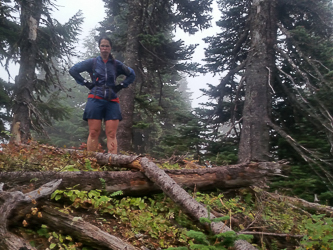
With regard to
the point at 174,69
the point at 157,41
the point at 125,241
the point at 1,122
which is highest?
the point at 157,41

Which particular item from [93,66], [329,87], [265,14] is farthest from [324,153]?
[93,66]

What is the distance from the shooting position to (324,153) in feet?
19.9

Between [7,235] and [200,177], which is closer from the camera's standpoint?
[7,235]

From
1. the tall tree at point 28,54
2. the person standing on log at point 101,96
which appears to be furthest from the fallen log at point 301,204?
the tall tree at point 28,54

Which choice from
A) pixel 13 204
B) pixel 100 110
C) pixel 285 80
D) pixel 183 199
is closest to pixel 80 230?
pixel 13 204

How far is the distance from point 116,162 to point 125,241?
5.88 ft

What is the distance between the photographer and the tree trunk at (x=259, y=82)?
7.29 meters

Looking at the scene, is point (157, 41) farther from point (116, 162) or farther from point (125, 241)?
point (125, 241)

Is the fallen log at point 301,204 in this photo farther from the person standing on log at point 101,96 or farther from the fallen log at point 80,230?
the person standing on log at point 101,96

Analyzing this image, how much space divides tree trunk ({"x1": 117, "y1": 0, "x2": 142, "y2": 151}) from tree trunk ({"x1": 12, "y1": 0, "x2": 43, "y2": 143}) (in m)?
4.81

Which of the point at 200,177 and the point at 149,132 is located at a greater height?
the point at 149,132

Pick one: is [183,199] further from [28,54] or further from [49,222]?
[28,54]

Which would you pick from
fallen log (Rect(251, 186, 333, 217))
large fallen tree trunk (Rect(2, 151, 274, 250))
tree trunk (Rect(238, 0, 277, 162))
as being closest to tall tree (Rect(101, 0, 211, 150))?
tree trunk (Rect(238, 0, 277, 162))

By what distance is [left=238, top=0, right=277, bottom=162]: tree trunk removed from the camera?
7293 millimetres
